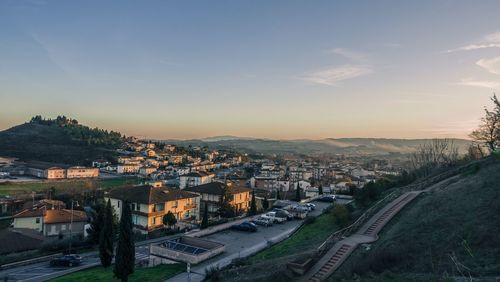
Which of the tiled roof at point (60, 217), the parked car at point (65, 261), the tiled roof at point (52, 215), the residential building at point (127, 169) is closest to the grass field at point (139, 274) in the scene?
the parked car at point (65, 261)

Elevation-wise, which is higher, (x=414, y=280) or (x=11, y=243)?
(x=414, y=280)

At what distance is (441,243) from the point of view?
49.1 feet

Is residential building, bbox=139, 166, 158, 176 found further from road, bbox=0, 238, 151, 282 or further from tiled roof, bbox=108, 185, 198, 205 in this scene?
road, bbox=0, 238, 151, 282

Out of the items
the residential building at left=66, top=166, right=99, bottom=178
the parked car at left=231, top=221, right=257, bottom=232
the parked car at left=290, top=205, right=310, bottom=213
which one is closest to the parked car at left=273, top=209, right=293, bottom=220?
the parked car at left=290, top=205, right=310, bottom=213

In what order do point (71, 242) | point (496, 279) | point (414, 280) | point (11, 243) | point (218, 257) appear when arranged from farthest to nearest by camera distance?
1. point (11, 243)
2. point (71, 242)
3. point (218, 257)
4. point (414, 280)
5. point (496, 279)

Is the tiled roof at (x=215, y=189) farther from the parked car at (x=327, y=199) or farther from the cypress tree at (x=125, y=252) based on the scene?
the cypress tree at (x=125, y=252)

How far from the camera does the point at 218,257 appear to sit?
23250mm

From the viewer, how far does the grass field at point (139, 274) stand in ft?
68.0

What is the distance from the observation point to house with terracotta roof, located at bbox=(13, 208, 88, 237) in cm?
4300

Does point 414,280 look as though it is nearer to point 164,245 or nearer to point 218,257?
point 218,257

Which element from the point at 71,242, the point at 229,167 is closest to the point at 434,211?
the point at 71,242

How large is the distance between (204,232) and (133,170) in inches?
3918

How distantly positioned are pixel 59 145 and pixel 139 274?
152 m

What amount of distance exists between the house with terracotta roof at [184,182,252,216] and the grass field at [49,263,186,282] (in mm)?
23831
